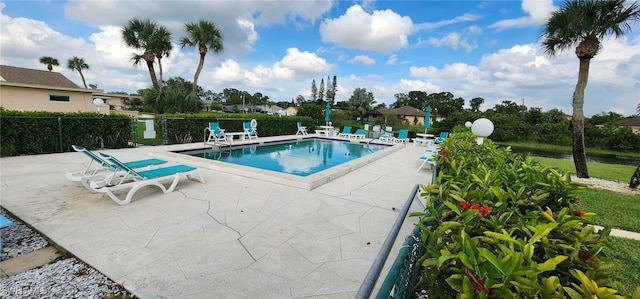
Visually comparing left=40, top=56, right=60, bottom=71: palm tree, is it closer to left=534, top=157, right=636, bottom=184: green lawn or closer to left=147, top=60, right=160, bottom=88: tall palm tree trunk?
left=147, top=60, right=160, bottom=88: tall palm tree trunk

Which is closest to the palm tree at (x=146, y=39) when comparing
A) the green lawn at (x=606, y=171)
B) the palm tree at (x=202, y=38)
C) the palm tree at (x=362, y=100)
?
the palm tree at (x=202, y=38)

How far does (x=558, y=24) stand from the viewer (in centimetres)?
874

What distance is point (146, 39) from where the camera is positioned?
19453 millimetres

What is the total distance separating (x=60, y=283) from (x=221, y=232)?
148 centimetres

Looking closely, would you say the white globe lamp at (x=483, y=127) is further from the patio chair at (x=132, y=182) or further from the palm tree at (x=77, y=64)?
the palm tree at (x=77, y=64)

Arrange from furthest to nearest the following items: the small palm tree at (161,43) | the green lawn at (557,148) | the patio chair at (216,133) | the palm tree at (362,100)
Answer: the palm tree at (362,100)
the green lawn at (557,148)
the small palm tree at (161,43)
the patio chair at (216,133)

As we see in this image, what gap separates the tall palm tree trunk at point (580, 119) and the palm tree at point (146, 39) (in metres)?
23.0

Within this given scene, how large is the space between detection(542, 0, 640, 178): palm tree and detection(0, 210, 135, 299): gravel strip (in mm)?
12008

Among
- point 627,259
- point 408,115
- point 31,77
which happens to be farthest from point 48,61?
point 408,115

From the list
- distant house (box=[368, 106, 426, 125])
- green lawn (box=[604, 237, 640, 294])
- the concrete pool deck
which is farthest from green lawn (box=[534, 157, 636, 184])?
distant house (box=[368, 106, 426, 125])

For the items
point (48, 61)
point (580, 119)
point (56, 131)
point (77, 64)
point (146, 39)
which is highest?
point (77, 64)

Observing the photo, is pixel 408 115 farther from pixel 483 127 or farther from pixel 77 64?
pixel 77 64

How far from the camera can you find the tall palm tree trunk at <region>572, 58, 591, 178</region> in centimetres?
866

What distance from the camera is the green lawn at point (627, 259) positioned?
2668 mm
